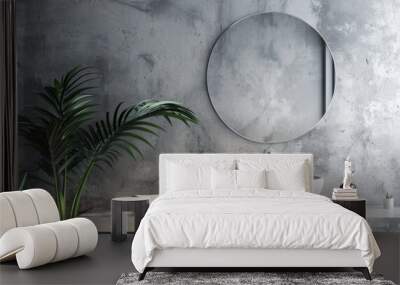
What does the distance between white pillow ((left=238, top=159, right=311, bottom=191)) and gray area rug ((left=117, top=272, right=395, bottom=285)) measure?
1504 mm

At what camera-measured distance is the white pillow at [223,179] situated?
6.12m

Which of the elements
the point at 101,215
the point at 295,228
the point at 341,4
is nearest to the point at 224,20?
the point at 341,4

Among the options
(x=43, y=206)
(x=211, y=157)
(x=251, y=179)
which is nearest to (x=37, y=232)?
(x=43, y=206)

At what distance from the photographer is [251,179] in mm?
6125

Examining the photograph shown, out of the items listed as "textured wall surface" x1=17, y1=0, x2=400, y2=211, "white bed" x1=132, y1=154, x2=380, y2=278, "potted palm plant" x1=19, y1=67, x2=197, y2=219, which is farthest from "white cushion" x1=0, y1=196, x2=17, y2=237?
"textured wall surface" x1=17, y1=0, x2=400, y2=211

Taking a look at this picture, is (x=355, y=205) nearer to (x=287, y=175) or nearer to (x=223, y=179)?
(x=287, y=175)

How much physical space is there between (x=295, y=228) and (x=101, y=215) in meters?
3.11


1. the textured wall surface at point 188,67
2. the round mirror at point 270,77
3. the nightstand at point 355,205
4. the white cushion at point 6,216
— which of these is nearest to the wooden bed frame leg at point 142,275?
the white cushion at point 6,216

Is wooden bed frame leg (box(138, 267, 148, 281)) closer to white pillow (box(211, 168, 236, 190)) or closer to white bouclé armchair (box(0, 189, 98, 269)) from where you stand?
white bouclé armchair (box(0, 189, 98, 269))

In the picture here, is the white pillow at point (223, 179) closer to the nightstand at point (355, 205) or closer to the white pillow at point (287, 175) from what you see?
the white pillow at point (287, 175)

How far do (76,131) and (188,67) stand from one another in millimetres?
1404

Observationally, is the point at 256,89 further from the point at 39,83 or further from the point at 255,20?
the point at 39,83

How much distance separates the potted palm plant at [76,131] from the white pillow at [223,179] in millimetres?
597

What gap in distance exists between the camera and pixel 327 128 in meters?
7.11
